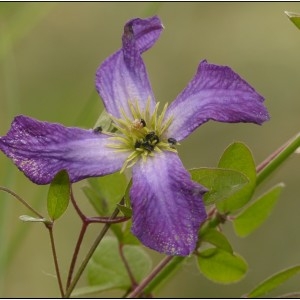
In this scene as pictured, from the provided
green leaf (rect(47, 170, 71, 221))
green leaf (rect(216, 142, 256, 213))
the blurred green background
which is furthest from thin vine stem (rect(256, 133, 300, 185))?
the blurred green background

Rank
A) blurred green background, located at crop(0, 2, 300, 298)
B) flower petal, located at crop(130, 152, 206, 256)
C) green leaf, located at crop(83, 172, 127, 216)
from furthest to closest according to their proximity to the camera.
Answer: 1. blurred green background, located at crop(0, 2, 300, 298)
2. green leaf, located at crop(83, 172, 127, 216)
3. flower petal, located at crop(130, 152, 206, 256)

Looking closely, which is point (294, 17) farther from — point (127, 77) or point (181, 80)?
point (181, 80)

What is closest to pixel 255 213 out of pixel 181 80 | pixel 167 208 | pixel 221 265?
pixel 221 265

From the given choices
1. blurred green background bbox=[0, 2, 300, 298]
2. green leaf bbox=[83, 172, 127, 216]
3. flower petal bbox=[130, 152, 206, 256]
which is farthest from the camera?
A: blurred green background bbox=[0, 2, 300, 298]

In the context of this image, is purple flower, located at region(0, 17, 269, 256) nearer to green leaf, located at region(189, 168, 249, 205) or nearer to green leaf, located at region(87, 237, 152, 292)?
green leaf, located at region(189, 168, 249, 205)

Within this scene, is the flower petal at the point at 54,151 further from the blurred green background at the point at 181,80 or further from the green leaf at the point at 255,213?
the blurred green background at the point at 181,80

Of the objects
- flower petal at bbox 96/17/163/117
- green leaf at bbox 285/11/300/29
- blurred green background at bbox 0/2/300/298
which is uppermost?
green leaf at bbox 285/11/300/29
